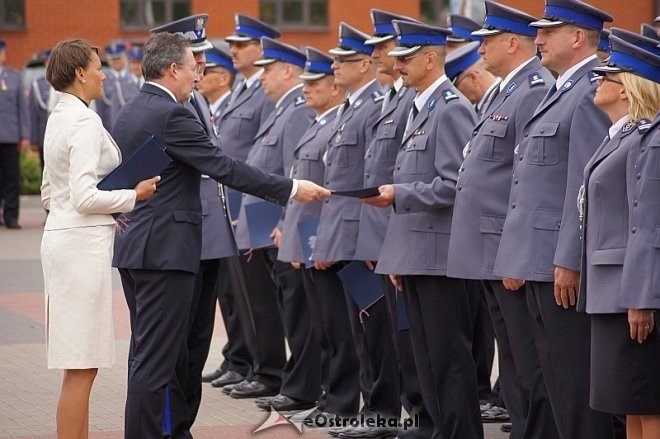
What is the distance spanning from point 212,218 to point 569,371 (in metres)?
2.77

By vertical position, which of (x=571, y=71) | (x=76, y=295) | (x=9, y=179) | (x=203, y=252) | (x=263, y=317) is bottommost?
(x=9, y=179)

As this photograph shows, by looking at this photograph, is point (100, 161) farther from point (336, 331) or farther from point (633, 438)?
point (633, 438)

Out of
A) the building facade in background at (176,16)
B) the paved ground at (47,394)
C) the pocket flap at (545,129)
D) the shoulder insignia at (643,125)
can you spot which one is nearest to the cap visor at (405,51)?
the pocket flap at (545,129)

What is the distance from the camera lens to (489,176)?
6168 millimetres

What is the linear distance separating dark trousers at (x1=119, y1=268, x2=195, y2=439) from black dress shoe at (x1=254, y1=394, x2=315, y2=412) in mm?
1897

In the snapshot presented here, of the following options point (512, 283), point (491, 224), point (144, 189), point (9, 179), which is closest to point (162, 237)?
point (144, 189)

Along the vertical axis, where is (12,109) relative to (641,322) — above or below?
below

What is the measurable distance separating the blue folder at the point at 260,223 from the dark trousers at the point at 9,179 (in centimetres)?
1125

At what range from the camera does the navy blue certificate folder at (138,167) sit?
5977 mm

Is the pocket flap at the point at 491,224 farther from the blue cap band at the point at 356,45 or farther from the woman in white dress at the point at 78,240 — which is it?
the blue cap band at the point at 356,45

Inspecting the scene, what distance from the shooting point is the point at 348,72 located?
7.89 metres

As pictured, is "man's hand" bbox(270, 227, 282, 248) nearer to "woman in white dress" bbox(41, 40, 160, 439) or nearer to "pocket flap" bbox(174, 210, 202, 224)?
"pocket flap" bbox(174, 210, 202, 224)

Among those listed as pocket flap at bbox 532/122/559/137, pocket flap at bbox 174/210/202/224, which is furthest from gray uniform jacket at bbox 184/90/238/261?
pocket flap at bbox 532/122/559/137

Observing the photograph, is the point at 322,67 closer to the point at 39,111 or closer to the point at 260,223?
the point at 260,223
